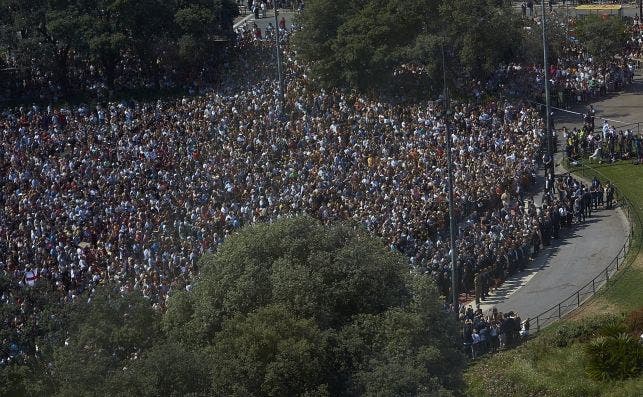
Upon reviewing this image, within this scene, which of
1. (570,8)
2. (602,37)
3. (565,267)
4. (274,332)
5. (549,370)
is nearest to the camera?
(274,332)

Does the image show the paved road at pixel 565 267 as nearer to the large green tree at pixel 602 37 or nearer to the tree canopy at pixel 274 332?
the tree canopy at pixel 274 332

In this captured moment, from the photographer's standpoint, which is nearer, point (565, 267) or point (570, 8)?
point (565, 267)

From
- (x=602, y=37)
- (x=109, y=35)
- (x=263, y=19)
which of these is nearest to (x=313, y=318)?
(x=109, y=35)

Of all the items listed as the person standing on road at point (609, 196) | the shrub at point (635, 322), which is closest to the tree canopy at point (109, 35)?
the person standing on road at point (609, 196)

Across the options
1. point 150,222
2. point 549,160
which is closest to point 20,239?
point 150,222

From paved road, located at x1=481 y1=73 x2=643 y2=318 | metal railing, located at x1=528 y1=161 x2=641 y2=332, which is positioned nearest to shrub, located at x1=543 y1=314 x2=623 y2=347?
metal railing, located at x1=528 y1=161 x2=641 y2=332

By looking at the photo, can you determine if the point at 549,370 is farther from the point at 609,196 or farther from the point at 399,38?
the point at 399,38
